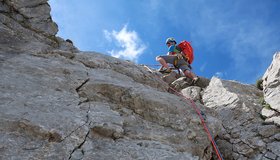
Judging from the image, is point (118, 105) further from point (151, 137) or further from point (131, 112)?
point (151, 137)

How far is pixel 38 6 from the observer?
15219mm

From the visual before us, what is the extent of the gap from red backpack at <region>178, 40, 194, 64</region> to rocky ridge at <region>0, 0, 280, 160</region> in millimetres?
3350

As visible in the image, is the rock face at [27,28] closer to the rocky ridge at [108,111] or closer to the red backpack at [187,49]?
the rocky ridge at [108,111]

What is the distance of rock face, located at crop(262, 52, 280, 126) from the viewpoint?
980 centimetres

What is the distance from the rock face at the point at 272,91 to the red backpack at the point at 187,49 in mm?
4367

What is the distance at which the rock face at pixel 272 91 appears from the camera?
980 cm

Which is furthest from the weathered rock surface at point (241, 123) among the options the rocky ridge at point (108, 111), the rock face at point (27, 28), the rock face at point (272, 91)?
the rock face at point (27, 28)

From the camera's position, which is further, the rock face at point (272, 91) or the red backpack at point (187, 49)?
the red backpack at point (187, 49)

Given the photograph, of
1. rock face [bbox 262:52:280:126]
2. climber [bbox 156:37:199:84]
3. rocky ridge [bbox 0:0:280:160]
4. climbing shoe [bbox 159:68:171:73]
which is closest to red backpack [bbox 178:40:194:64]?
climber [bbox 156:37:199:84]

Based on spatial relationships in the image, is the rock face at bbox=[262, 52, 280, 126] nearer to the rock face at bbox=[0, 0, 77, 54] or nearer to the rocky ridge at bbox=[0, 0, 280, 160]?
the rocky ridge at bbox=[0, 0, 280, 160]

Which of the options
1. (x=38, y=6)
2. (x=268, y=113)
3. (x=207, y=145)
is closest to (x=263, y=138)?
(x=268, y=113)

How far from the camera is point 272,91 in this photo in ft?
35.8

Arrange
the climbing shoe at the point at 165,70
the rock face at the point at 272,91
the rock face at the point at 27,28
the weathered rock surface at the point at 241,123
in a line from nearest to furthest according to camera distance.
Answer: the weathered rock surface at the point at 241,123 < the rock face at the point at 272,91 < the rock face at the point at 27,28 < the climbing shoe at the point at 165,70

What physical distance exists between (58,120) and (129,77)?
15.3 ft
